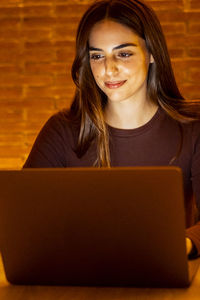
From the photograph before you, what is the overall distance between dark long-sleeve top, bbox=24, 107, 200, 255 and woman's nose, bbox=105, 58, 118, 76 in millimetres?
213

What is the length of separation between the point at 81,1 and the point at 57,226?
92.4 inches

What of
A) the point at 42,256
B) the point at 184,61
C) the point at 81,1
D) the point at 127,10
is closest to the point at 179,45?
the point at 184,61

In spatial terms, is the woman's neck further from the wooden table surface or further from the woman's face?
the wooden table surface

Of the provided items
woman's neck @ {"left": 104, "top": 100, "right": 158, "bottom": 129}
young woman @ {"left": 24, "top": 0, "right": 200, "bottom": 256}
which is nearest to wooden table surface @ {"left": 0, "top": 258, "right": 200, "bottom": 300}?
young woman @ {"left": 24, "top": 0, "right": 200, "bottom": 256}

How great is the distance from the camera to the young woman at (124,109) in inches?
73.9

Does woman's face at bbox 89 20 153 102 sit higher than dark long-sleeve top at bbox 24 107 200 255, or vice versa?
woman's face at bbox 89 20 153 102

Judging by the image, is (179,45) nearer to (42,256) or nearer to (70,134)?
(70,134)

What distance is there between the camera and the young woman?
188 cm

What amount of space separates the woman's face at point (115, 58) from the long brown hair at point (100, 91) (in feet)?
0.10

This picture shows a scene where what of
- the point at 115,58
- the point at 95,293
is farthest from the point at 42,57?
the point at 95,293

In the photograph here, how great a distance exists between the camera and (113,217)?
3.69 feet

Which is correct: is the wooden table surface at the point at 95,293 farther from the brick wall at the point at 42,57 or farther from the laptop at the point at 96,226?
the brick wall at the point at 42,57

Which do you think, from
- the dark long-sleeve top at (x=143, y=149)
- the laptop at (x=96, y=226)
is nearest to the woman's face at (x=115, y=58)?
the dark long-sleeve top at (x=143, y=149)

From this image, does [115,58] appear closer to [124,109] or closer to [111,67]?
[111,67]
